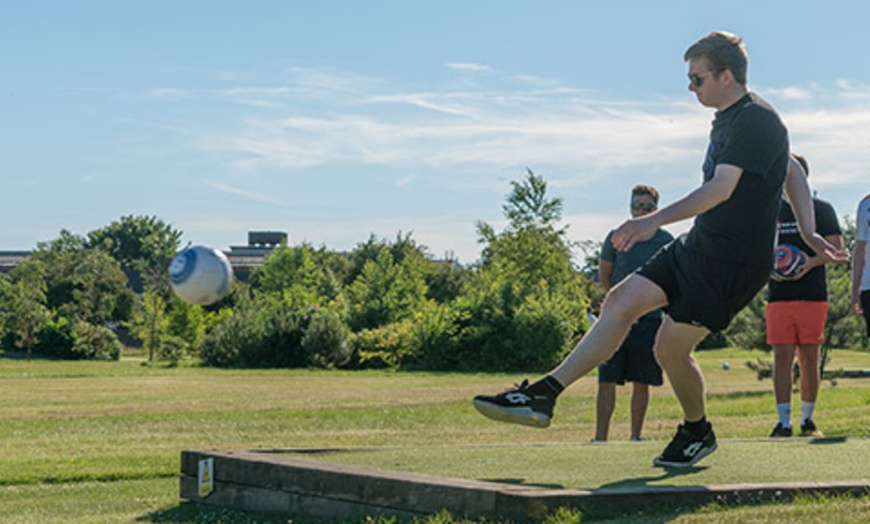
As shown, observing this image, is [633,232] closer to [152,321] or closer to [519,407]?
[519,407]

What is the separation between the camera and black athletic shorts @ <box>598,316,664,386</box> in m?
9.83

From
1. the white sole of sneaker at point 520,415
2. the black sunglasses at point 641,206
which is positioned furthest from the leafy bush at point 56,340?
the white sole of sneaker at point 520,415

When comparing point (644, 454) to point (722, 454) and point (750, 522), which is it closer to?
point (722, 454)

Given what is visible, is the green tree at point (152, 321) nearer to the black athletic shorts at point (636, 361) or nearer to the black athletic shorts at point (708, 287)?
the black athletic shorts at point (636, 361)

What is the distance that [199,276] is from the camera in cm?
1189

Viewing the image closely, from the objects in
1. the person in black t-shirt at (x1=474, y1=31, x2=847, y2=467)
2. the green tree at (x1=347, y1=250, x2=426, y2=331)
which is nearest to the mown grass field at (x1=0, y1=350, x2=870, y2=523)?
the person in black t-shirt at (x1=474, y1=31, x2=847, y2=467)

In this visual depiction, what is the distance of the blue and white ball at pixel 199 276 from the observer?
38.9ft

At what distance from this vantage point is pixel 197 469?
24.6 feet

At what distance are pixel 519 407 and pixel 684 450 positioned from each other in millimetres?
1019

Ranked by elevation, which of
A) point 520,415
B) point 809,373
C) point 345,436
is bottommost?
point 345,436

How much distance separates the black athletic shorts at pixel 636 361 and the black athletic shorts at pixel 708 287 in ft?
12.3

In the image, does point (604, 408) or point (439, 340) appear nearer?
point (604, 408)

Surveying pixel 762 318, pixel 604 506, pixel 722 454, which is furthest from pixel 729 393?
pixel 604 506

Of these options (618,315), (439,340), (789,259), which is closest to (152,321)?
(439,340)
